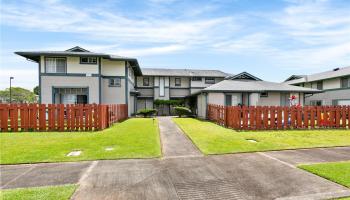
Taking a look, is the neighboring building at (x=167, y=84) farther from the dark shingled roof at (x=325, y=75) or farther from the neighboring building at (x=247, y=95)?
the neighboring building at (x=247, y=95)

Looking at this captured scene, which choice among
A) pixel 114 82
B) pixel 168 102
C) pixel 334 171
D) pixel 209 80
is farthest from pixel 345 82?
pixel 334 171

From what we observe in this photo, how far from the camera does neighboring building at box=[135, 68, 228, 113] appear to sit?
1566 inches

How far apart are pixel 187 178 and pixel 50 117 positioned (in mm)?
11823

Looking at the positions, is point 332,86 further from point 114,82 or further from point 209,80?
point 114,82

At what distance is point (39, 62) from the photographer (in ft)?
76.7

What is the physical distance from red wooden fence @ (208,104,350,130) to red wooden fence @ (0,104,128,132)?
9.04 m

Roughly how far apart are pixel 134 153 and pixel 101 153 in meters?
1.20

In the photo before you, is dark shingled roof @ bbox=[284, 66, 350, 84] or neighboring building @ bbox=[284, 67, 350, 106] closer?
neighboring building @ bbox=[284, 67, 350, 106]

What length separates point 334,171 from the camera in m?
5.93

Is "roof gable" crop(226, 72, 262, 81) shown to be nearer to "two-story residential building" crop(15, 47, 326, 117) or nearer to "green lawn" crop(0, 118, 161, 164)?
"two-story residential building" crop(15, 47, 326, 117)

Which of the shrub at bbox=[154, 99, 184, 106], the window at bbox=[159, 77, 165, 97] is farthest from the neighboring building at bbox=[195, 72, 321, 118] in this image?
the window at bbox=[159, 77, 165, 97]

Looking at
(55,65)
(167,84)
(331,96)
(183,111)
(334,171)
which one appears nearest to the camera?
(334,171)

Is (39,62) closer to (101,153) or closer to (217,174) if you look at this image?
(101,153)

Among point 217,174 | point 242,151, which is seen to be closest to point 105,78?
point 242,151
